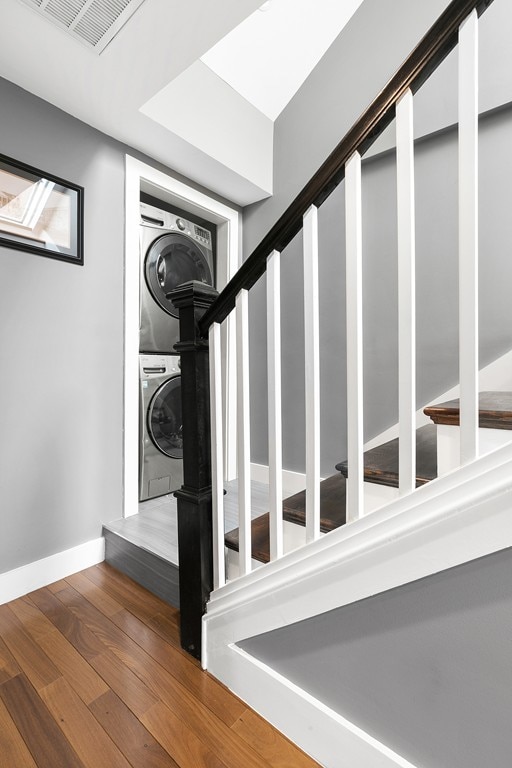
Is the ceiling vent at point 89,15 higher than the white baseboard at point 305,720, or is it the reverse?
the ceiling vent at point 89,15

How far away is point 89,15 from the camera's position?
4.48ft

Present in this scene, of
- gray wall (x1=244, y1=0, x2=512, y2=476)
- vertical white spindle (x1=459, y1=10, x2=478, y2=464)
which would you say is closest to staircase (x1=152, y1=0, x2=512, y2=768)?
vertical white spindle (x1=459, y1=10, x2=478, y2=464)

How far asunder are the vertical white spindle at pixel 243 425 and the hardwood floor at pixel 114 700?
17.2 inches

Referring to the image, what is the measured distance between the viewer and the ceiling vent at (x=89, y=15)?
1327mm

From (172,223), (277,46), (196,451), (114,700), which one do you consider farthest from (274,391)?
(277,46)

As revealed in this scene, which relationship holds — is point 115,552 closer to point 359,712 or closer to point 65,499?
point 65,499

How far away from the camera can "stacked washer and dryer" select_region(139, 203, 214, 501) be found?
2326 mm

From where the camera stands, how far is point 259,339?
2.85m

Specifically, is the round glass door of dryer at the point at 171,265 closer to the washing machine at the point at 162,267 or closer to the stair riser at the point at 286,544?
the washing machine at the point at 162,267

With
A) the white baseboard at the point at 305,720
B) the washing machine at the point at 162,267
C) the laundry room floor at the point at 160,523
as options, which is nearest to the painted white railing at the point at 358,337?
the white baseboard at the point at 305,720

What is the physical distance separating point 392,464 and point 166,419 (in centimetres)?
160

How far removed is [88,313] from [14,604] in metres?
1.41

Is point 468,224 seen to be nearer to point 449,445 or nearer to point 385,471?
point 449,445

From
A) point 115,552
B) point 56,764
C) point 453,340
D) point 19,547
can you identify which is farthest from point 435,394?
point 19,547
